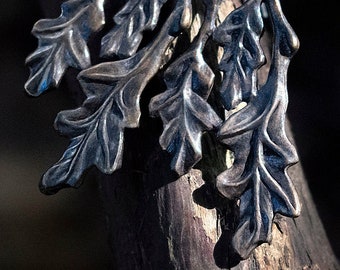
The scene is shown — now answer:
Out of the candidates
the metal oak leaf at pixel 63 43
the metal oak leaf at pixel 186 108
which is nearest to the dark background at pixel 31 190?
the metal oak leaf at pixel 63 43

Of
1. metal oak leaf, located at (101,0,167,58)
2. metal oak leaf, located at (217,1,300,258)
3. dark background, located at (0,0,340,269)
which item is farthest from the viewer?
dark background, located at (0,0,340,269)

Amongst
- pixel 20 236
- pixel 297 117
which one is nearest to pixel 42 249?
pixel 20 236

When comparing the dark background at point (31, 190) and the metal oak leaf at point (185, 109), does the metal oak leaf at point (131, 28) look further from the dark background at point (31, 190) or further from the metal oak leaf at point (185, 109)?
the dark background at point (31, 190)

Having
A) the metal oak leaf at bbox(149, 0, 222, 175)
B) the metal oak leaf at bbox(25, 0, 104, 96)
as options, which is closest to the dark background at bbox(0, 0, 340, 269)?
the metal oak leaf at bbox(25, 0, 104, 96)

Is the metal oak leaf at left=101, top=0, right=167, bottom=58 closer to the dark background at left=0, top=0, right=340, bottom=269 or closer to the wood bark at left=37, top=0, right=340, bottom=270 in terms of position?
the wood bark at left=37, top=0, right=340, bottom=270

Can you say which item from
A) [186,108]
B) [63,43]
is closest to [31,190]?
[63,43]

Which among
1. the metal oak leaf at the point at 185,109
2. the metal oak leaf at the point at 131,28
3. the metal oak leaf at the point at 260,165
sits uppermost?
the metal oak leaf at the point at 131,28

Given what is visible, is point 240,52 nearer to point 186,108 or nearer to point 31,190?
point 186,108
